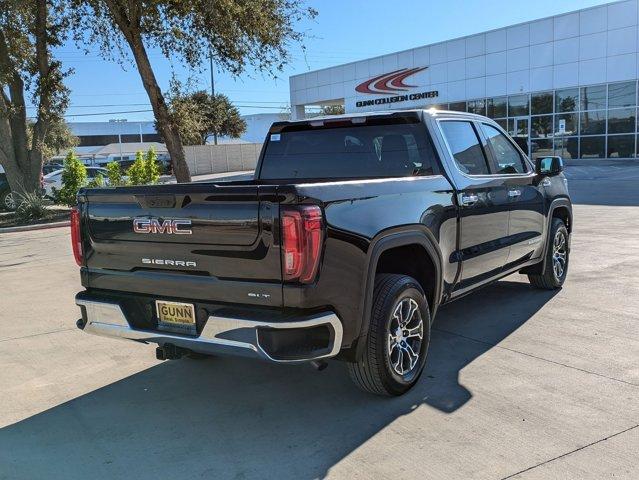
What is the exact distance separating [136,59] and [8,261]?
6.62m

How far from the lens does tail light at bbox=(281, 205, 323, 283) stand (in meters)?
3.22

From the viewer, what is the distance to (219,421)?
12.6 ft

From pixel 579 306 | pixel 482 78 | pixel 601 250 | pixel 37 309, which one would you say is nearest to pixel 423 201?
pixel 579 306

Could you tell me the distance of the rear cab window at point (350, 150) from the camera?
4.76 m

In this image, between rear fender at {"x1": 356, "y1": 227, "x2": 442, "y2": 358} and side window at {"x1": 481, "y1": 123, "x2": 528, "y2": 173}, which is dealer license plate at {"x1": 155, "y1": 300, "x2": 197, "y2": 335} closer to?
rear fender at {"x1": 356, "y1": 227, "x2": 442, "y2": 358}

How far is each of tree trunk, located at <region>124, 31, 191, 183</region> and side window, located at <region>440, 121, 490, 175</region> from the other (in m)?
10.5

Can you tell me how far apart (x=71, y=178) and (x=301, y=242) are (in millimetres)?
17688

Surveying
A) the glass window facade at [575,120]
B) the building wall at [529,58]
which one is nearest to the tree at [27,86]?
the glass window facade at [575,120]

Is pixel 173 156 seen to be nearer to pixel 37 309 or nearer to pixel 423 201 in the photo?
pixel 37 309

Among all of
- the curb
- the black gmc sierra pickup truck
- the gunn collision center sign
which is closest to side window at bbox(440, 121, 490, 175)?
the black gmc sierra pickup truck

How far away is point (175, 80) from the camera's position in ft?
50.5

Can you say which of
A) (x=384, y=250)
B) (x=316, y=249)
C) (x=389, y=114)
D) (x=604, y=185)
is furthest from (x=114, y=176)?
(x=316, y=249)

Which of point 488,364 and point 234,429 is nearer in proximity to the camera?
point 234,429

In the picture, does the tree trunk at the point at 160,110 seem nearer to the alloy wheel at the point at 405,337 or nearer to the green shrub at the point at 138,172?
the green shrub at the point at 138,172
